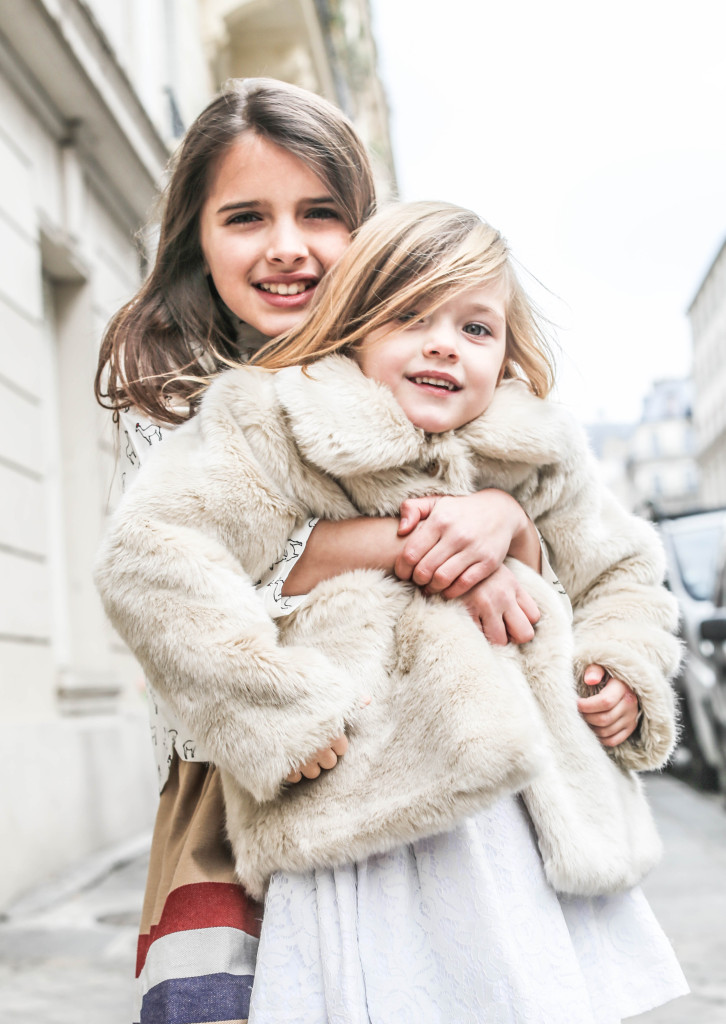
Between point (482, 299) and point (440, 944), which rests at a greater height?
point (482, 299)

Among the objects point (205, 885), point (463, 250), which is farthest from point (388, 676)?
point (463, 250)

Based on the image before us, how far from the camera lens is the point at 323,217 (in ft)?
6.18

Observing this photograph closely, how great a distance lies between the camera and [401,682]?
145 cm

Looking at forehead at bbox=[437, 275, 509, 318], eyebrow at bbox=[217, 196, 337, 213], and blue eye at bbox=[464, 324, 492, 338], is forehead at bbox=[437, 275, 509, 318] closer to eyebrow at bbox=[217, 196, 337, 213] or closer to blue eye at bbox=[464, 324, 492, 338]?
blue eye at bbox=[464, 324, 492, 338]

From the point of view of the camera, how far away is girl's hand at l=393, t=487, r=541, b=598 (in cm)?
150

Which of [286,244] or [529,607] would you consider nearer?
[529,607]

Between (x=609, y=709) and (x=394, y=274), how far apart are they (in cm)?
74

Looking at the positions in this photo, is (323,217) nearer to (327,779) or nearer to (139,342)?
(139,342)

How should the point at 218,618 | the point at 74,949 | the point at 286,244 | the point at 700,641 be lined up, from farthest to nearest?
the point at 700,641, the point at 74,949, the point at 286,244, the point at 218,618

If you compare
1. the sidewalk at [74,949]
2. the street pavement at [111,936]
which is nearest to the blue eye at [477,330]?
the street pavement at [111,936]

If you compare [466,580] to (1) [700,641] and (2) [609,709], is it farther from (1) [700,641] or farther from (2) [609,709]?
(1) [700,641]

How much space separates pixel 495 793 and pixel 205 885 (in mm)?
493

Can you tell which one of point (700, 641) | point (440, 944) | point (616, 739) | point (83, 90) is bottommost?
point (700, 641)

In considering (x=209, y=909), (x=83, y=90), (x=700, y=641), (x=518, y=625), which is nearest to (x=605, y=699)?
(x=518, y=625)
